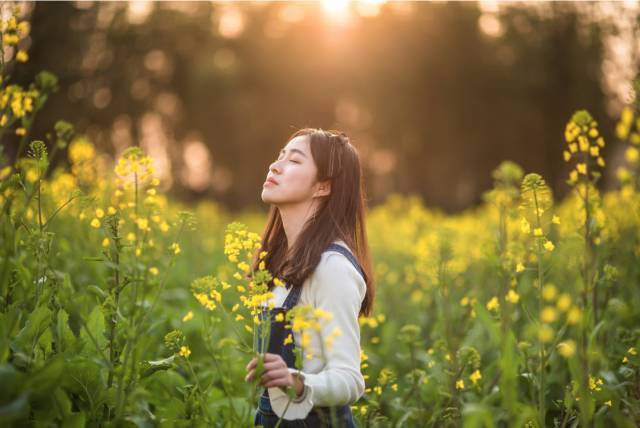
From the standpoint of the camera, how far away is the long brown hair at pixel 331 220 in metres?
2.32

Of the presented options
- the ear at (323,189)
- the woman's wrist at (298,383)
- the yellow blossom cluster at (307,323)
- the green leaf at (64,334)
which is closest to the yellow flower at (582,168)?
the ear at (323,189)

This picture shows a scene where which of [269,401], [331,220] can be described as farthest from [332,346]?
[331,220]

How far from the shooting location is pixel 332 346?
6.55 feet

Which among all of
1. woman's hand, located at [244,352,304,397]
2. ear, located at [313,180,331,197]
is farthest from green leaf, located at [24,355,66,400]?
ear, located at [313,180,331,197]

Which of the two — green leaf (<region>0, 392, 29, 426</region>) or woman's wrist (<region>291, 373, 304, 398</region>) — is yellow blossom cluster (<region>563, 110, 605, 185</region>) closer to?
woman's wrist (<region>291, 373, 304, 398</region>)

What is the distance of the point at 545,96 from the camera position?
18.5 metres

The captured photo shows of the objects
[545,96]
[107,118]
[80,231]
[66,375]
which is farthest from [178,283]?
[545,96]

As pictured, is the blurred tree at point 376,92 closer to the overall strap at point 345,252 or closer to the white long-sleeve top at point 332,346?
the overall strap at point 345,252

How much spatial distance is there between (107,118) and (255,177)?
6331 mm

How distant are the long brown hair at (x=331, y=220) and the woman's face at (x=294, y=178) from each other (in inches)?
1.3

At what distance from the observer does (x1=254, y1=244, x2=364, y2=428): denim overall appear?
2162 millimetres

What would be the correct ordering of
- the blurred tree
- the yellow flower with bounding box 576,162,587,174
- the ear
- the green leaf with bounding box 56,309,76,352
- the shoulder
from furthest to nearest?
the blurred tree → the ear → the green leaf with bounding box 56,309,76,352 → the yellow flower with bounding box 576,162,587,174 → the shoulder

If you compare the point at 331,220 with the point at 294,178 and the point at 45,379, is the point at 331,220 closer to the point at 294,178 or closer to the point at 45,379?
the point at 294,178

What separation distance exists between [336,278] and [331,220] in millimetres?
359
